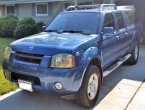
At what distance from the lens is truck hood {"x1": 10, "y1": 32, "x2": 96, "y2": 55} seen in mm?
4566

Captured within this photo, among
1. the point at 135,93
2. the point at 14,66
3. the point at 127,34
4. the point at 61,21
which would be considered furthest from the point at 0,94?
the point at 127,34

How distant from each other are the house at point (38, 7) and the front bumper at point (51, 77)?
16540 millimetres

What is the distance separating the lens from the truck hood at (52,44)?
4.57 metres

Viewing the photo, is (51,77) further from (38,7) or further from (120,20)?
(38,7)

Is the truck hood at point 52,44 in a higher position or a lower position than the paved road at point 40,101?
higher

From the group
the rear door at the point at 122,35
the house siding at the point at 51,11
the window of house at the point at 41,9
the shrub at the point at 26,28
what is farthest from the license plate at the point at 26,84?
the window of house at the point at 41,9

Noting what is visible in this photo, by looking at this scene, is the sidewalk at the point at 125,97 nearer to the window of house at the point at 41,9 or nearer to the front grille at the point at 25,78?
the front grille at the point at 25,78

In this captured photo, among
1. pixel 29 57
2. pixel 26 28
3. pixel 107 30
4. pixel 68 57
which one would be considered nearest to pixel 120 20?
pixel 107 30

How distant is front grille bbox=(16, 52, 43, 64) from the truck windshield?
1387mm

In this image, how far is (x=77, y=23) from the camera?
595 centimetres

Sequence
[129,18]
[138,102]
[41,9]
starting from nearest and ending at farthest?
1. [138,102]
2. [129,18]
3. [41,9]

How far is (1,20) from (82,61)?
15436mm

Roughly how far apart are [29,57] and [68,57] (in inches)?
28.3

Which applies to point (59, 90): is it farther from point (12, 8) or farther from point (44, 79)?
point (12, 8)
